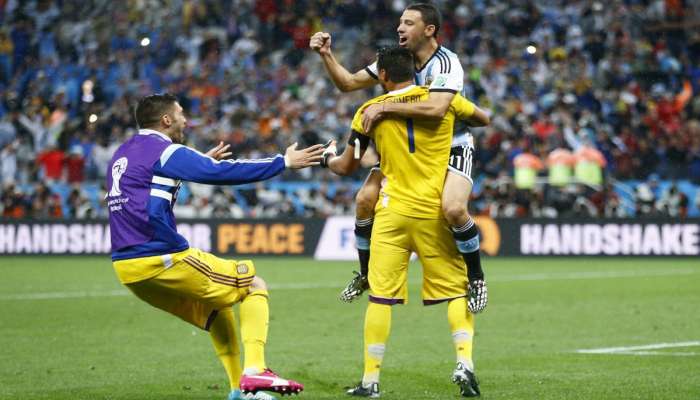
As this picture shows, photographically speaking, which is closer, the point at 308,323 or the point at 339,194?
the point at 308,323

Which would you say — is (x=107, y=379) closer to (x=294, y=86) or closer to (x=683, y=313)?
(x=683, y=313)

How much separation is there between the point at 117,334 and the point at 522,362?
4.62 m

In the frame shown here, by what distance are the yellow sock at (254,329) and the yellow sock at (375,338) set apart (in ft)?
2.84

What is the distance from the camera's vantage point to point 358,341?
39.8ft

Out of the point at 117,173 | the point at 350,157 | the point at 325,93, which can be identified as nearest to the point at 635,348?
the point at 350,157

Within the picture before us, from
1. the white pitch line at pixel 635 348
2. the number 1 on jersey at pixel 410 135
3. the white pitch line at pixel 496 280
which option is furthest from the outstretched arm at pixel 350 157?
the white pitch line at pixel 496 280

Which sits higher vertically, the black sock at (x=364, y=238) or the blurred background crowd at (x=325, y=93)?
the blurred background crowd at (x=325, y=93)

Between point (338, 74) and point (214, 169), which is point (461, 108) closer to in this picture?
point (338, 74)

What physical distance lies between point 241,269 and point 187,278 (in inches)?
15.6

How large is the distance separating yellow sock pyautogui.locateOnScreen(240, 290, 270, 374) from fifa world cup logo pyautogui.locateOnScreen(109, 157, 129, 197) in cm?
106

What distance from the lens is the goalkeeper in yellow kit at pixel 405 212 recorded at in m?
8.18

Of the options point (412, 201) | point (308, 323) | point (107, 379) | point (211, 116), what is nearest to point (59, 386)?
point (107, 379)

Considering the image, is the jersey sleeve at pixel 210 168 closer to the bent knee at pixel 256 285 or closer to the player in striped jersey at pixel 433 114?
the bent knee at pixel 256 285

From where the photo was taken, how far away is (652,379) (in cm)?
903
